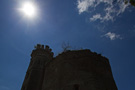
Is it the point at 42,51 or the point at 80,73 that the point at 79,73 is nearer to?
the point at 80,73

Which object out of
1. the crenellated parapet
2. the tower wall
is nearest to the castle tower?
the crenellated parapet

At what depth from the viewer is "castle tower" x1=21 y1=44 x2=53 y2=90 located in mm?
18156

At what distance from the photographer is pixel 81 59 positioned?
14.2 metres

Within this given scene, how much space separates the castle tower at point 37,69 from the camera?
18156mm

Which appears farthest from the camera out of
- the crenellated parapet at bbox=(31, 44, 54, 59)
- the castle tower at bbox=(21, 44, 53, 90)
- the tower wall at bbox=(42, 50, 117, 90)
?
the crenellated parapet at bbox=(31, 44, 54, 59)

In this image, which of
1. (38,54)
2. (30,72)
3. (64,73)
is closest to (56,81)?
(64,73)

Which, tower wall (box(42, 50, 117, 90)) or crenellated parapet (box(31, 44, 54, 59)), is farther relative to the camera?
crenellated parapet (box(31, 44, 54, 59))

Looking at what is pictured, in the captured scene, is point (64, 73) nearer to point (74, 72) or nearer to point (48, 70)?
point (74, 72)

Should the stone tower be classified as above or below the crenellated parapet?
below

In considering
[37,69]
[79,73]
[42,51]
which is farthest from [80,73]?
[42,51]

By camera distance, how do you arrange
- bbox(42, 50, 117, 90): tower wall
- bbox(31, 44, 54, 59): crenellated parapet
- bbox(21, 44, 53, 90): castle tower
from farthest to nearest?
1. bbox(31, 44, 54, 59): crenellated parapet
2. bbox(21, 44, 53, 90): castle tower
3. bbox(42, 50, 117, 90): tower wall

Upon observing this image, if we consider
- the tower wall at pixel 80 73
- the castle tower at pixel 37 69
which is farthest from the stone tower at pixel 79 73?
the castle tower at pixel 37 69

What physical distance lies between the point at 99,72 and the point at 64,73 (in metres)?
3.90

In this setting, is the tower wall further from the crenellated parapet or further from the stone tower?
the crenellated parapet
